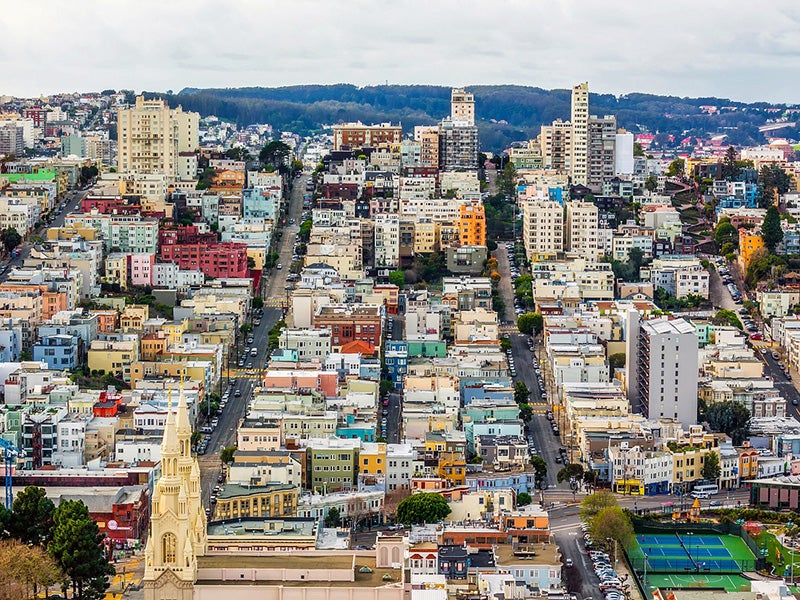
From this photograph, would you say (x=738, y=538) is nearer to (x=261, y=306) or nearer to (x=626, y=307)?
(x=626, y=307)

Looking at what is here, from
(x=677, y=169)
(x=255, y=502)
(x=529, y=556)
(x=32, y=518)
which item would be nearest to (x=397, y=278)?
(x=255, y=502)

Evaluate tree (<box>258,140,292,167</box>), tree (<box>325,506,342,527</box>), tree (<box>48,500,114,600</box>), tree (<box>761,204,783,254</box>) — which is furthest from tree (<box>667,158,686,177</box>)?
tree (<box>48,500,114,600</box>)

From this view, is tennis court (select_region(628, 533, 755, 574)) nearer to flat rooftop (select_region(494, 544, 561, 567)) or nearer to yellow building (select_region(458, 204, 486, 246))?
flat rooftop (select_region(494, 544, 561, 567))

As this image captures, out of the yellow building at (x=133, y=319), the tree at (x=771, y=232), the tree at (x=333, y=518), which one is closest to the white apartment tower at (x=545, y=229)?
the tree at (x=771, y=232)

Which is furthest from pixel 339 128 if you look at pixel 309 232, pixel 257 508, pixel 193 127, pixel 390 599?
pixel 390 599

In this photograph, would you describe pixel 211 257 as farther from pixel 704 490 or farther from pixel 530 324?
pixel 704 490

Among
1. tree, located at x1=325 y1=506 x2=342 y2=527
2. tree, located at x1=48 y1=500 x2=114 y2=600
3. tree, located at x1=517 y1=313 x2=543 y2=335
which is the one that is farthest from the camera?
tree, located at x1=517 y1=313 x2=543 y2=335
